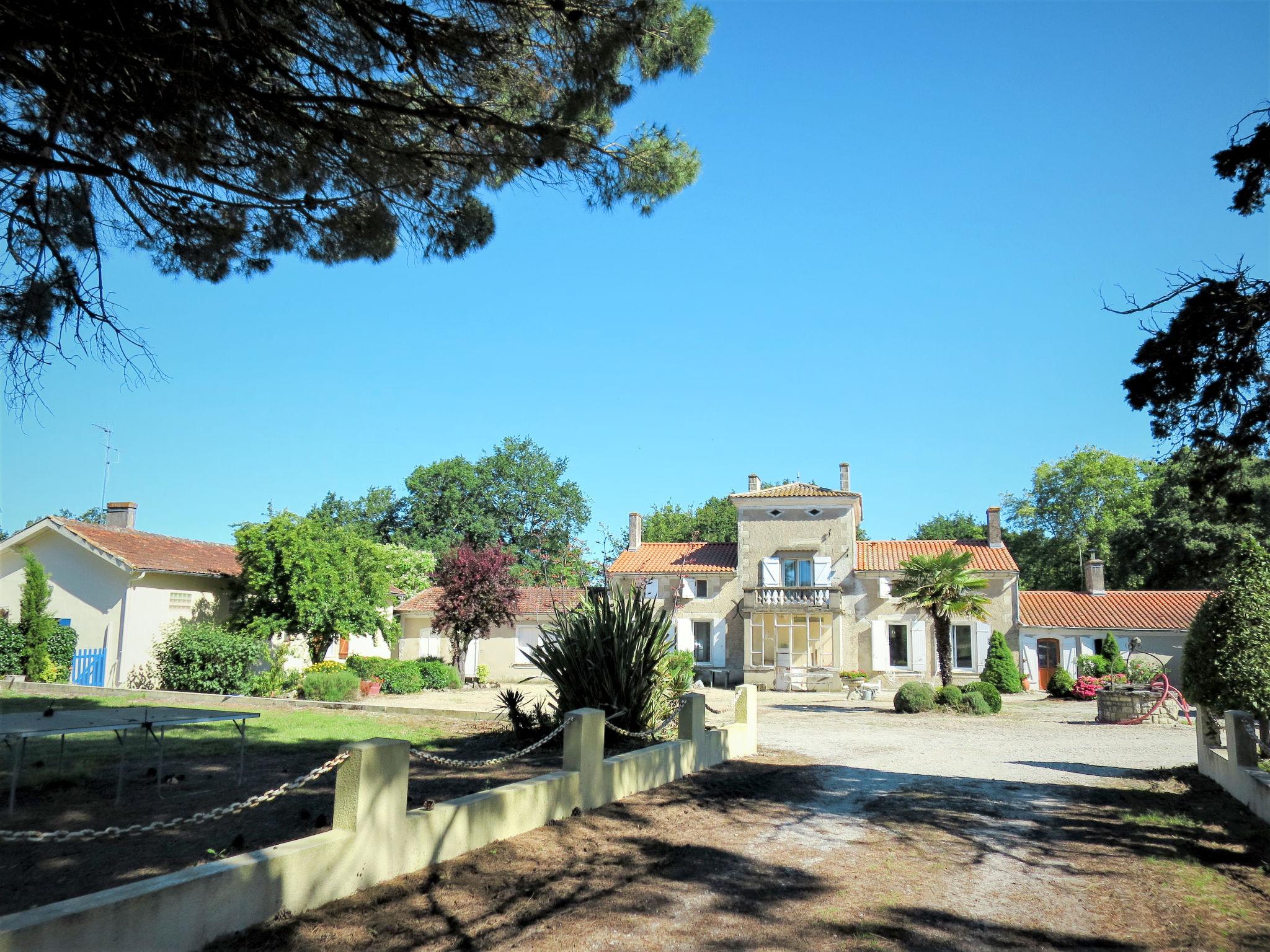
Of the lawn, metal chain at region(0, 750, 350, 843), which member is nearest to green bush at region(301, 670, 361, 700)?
the lawn

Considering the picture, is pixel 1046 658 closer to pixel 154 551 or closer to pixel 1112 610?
pixel 1112 610

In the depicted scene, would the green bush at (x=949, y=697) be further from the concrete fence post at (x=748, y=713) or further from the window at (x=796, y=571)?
the window at (x=796, y=571)

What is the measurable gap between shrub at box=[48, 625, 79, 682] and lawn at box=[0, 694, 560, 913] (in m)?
10.4

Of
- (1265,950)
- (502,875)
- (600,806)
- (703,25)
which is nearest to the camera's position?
(1265,950)

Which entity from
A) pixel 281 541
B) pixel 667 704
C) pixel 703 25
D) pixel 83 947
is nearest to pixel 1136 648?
pixel 667 704

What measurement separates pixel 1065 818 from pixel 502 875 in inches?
224

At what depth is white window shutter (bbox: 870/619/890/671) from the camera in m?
31.6

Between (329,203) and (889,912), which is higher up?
(329,203)

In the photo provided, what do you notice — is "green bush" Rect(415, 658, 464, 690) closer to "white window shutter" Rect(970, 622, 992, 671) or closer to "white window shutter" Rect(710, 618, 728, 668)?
"white window shutter" Rect(710, 618, 728, 668)

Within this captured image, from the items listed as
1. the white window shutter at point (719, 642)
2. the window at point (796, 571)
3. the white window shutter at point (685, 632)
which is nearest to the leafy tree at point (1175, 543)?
the window at point (796, 571)

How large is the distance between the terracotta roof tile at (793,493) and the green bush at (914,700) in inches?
486

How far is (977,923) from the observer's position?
498cm

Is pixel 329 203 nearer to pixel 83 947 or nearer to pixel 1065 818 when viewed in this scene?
pixel 83 947

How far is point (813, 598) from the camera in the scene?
3206cm
